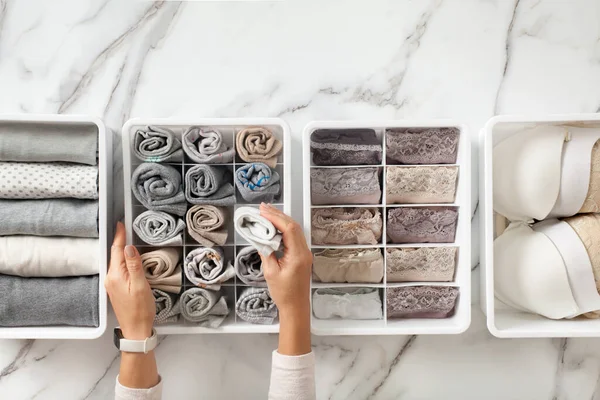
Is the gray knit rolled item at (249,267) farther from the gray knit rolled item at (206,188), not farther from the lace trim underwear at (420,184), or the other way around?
the lace trim underwear at (420,184)

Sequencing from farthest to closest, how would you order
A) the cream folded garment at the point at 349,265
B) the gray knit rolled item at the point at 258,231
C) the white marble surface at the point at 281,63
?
the white marble surface at the point at 281,63 → the cream folded garment at the point at 349,265 → the gray knit rolled item at the point at 258,231

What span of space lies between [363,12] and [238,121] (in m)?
0.48

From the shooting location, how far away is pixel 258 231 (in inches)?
45.8

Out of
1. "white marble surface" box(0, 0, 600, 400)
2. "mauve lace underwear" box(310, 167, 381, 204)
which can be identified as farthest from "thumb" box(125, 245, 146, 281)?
"mauve lace underwear" box(310, 167, 381, 204)

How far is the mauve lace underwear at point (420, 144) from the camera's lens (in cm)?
124

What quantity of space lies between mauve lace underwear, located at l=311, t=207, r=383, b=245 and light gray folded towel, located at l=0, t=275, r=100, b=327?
558 mm

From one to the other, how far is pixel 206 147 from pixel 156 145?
4.6 inches

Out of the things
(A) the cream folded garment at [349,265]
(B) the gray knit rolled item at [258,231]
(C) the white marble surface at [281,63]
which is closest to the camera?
(B) the gray knit rolled item at [258,231]

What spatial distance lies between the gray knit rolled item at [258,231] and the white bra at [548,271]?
1.98 ft

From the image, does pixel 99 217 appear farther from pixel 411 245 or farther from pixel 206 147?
pixel 411 245

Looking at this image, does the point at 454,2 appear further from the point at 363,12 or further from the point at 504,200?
the point at 504,200

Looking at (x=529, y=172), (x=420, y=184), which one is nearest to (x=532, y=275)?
(x=529, y=172)

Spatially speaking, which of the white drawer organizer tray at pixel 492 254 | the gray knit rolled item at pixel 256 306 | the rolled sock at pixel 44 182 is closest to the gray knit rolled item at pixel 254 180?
the gray knit rolled item at pixel 256 306

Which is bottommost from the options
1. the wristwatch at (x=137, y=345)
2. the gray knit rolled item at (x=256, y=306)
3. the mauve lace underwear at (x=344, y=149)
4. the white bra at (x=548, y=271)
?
the wristwatch at (x=137, y=345)
